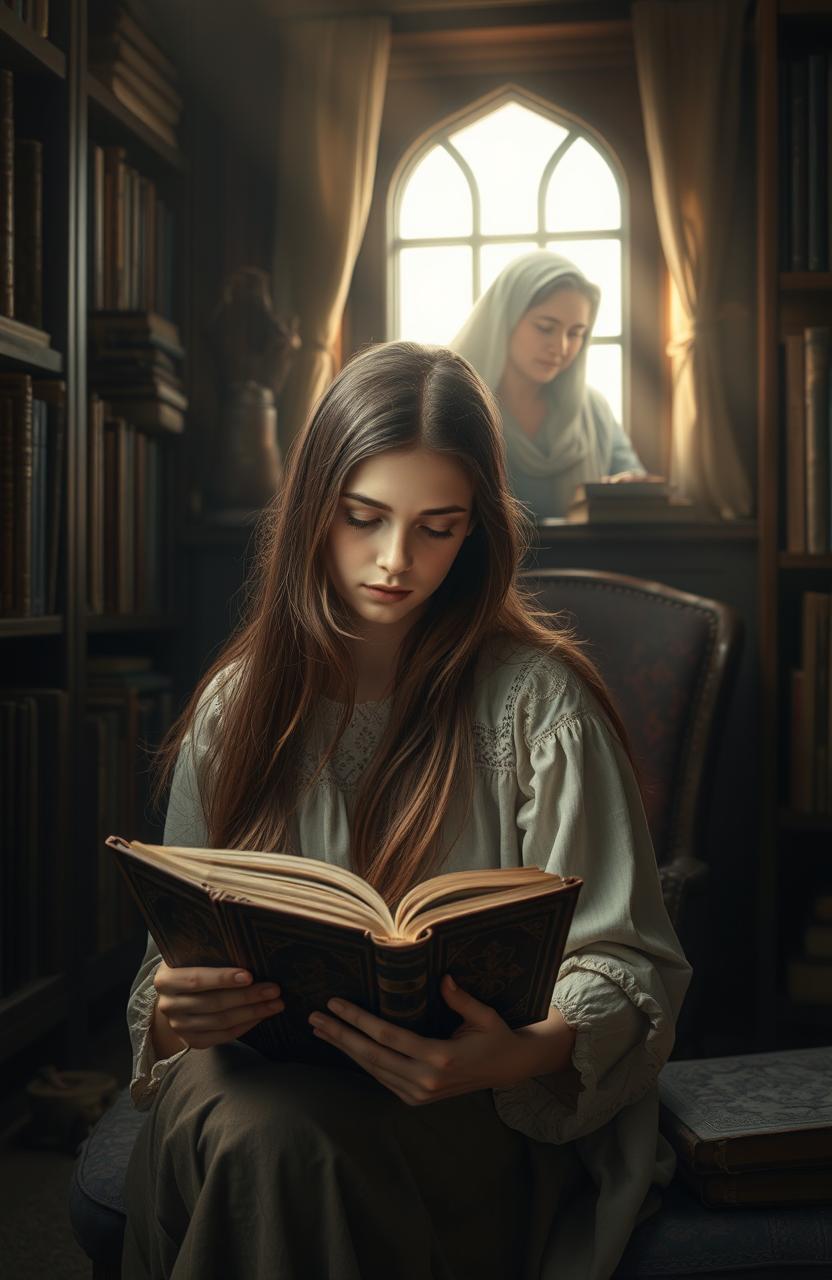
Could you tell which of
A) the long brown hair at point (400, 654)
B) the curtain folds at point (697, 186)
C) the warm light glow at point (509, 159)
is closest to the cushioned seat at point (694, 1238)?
the long brown hair at point (400, 654)

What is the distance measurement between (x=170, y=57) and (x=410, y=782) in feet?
7.81

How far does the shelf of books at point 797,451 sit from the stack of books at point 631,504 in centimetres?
24

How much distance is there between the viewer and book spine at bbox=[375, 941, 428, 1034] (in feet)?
3.17

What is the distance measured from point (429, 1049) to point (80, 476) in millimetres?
1695

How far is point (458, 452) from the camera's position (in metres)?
1.39

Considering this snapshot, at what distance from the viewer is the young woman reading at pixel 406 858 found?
1.09m

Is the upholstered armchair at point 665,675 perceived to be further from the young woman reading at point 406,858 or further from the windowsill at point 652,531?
the young woman reading at point 406,858

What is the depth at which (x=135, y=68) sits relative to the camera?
2803 mm

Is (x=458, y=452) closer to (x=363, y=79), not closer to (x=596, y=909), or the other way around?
(x=596, y=909)

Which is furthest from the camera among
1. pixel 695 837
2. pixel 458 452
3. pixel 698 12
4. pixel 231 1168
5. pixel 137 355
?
pixel 698 12

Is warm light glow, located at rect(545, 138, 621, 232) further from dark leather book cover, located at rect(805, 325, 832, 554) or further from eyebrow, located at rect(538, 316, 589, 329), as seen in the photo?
dark leather book cover, located at rect(805, 325, 832, 554)

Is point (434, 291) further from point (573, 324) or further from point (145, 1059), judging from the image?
point (145, 1059)

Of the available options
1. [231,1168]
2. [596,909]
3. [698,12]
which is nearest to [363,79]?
[698,12]

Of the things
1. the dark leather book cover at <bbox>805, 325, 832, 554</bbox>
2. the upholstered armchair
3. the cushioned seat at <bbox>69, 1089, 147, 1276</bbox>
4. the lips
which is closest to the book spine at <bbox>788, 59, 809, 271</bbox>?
the dark leather book cover at <bbox>805, 325, 832, 554</bbox>
